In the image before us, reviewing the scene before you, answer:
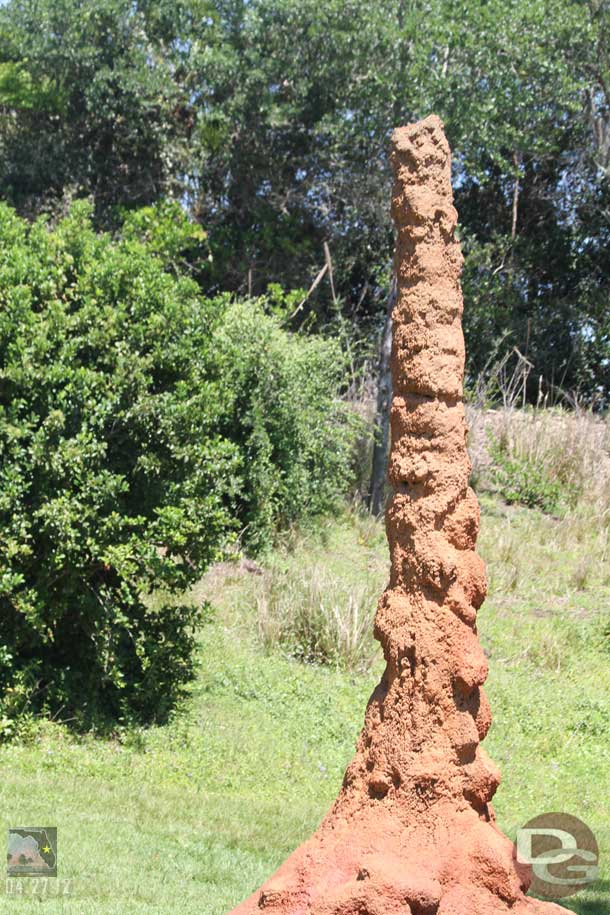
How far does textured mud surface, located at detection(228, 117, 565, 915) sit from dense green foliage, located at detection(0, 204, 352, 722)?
3633 millimetres

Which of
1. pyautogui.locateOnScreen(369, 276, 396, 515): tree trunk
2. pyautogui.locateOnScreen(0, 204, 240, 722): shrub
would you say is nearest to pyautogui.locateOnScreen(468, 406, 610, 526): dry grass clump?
pyautogui.locateOnScreen(369, 276, 396, 515): tree trunk

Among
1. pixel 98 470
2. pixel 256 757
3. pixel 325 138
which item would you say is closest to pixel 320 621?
pixel 256 757

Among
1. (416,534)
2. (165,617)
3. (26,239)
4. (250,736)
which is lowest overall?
(250,736)

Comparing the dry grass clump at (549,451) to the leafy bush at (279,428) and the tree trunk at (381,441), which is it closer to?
the tree trunk at (381,441)

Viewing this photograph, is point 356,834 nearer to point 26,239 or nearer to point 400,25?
point 26,239

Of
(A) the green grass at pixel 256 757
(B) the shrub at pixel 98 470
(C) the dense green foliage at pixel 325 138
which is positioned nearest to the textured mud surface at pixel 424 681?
(A) the green grass at pixel 256 757

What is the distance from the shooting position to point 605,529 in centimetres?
1323

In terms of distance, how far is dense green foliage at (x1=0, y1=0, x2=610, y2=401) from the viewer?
1595cm

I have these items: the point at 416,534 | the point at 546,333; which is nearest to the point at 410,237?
the point at 416,534

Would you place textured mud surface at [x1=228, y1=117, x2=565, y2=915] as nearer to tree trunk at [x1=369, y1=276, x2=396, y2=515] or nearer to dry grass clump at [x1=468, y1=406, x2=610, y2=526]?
tree trunk at [x1=369, y1=276, x2=396, y2=515]

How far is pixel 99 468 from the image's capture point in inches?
310

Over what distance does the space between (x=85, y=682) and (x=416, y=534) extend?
465cm

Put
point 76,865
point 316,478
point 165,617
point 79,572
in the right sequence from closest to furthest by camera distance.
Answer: point 76,865 < point 79,572 < point 165,617 < point 316,478

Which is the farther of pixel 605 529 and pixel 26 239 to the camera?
pixel 605 529
